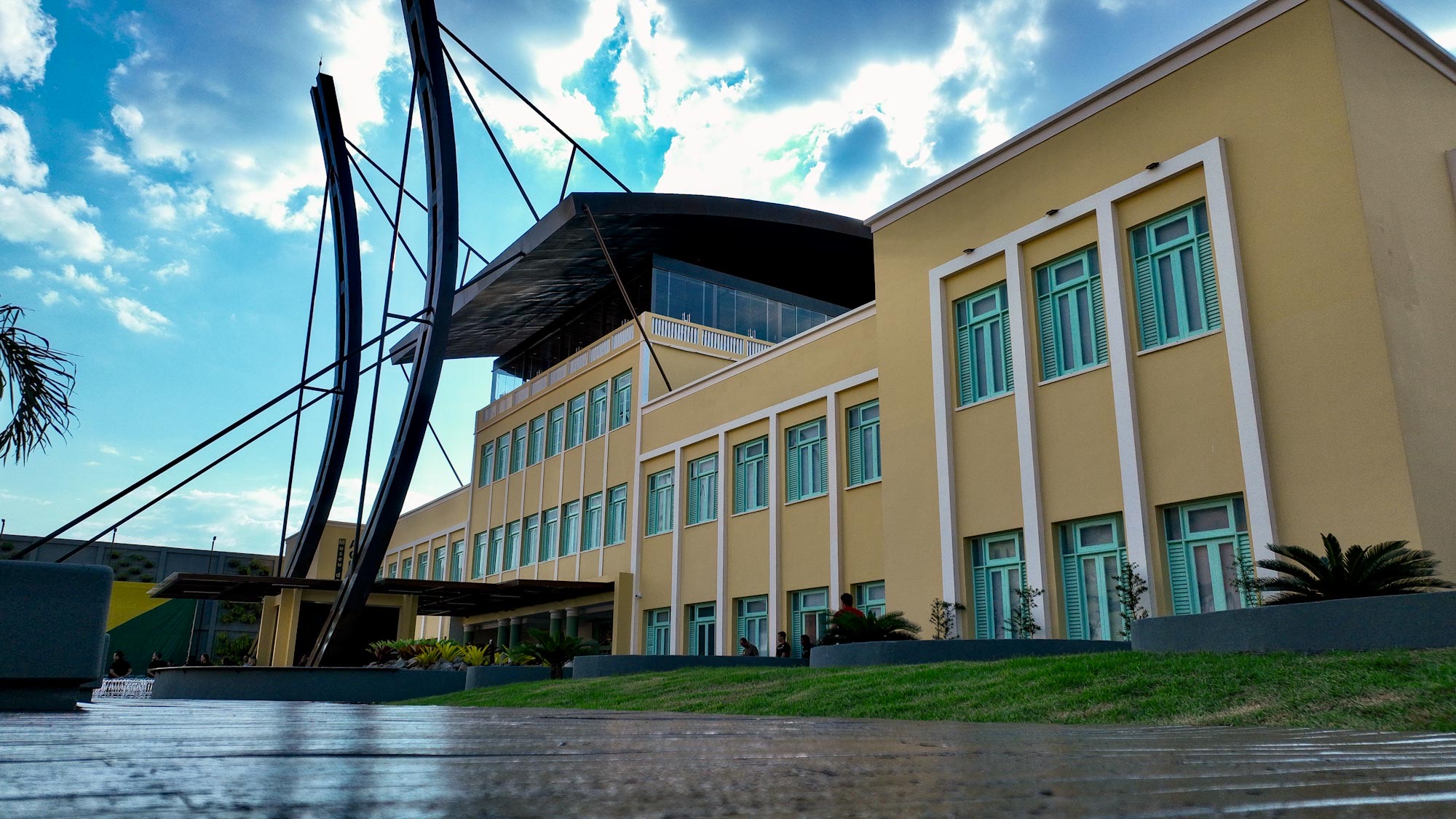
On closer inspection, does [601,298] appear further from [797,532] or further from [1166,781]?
[1166,781]

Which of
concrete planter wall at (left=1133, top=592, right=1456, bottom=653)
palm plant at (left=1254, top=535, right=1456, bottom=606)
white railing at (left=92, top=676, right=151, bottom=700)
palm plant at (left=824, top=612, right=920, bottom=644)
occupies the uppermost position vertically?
palm plant at (left=1254, top=535, right=1456, bottom=606)

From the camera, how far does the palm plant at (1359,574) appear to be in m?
10.5

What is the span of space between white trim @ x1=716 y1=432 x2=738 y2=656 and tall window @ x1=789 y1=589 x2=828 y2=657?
2.34 m

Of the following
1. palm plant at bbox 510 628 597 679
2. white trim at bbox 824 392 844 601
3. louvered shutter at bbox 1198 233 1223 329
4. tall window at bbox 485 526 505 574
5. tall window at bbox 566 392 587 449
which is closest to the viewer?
louvered shutter at bbox 1198 233 1223 329

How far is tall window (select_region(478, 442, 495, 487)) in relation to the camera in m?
42.7

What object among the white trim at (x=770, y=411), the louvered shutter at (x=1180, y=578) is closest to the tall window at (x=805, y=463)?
the white trim at (x=770, y=411)

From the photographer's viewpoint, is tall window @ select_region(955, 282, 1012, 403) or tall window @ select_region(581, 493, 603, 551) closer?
tall window @ select_region(955, 282, 1012, 403)

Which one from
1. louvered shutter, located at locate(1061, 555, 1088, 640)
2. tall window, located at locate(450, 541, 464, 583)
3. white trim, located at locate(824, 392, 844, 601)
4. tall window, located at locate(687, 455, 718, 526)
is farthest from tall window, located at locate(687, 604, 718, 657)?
tall window, located at locate(450, 541, 464, 583)

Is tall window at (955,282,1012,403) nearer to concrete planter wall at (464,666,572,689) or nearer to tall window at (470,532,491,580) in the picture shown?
concrete planter wall at (464,666,572,689)

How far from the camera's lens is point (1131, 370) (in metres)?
16.2

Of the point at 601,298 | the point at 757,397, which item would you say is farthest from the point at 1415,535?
the point at 601,298

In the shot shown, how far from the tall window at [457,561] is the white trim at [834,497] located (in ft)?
79.9

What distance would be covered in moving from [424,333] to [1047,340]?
1424 cm

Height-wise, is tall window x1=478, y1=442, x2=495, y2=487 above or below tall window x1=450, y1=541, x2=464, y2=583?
above
